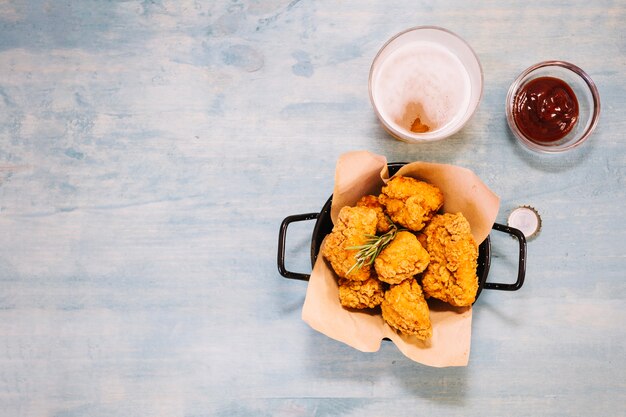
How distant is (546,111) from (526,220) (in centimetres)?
21

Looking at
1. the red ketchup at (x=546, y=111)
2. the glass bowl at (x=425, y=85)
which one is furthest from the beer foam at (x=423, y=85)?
the red ketchup at (x=546, y=111)

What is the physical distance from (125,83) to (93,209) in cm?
26

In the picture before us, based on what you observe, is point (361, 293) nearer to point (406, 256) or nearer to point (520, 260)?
point (406, 256)

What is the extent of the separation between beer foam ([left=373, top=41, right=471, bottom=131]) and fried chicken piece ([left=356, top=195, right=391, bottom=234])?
18cm

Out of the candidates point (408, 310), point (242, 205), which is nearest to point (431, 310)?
point (408, 310)

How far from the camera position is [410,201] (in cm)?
89

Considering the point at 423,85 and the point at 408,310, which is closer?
the point at 408,310

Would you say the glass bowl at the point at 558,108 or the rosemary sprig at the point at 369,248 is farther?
the glass bowl at the point at 558,108

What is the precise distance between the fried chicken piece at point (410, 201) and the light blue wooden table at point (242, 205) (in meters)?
0.18

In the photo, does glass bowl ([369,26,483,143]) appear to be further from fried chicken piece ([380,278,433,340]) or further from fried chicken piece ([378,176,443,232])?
fried chicken piece ([380,278,433,340])

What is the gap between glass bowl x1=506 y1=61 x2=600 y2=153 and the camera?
41.0 inches

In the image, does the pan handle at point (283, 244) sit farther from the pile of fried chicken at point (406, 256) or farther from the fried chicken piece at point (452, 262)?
the fried chicken piece at point (452, 262)

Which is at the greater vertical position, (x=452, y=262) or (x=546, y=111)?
(x=546, y=111)

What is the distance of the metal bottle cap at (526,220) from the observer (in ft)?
3.51
